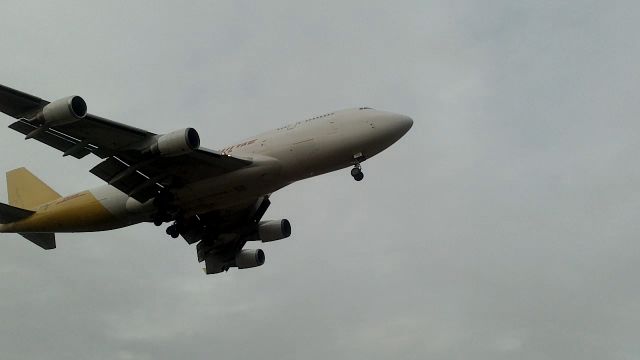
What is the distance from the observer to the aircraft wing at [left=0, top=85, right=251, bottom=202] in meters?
34.8

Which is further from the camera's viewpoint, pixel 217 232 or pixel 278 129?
pixel 217 232

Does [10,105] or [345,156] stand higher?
[10,105]

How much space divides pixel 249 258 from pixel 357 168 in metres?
11.9

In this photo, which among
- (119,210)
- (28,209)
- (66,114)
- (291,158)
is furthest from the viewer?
(28,209)

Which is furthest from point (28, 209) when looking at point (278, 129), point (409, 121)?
point (409, 121)

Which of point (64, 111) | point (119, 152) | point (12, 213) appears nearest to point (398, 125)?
point (119, 152)

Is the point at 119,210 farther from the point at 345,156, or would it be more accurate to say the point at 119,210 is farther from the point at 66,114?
the point at 345,156

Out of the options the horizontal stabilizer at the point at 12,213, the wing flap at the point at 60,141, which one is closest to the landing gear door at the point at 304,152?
the wing flap at the point at 60,141

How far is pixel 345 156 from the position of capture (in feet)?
125

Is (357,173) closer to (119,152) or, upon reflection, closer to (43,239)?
(119,152)

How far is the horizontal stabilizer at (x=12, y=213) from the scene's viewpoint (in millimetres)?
43156

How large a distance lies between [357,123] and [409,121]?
8.00 ft

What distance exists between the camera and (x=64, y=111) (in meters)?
33.7

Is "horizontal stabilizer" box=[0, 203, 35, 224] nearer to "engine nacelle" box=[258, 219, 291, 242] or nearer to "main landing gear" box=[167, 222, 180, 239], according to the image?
"main landing gear" box=[167, 222, 180, 239]
